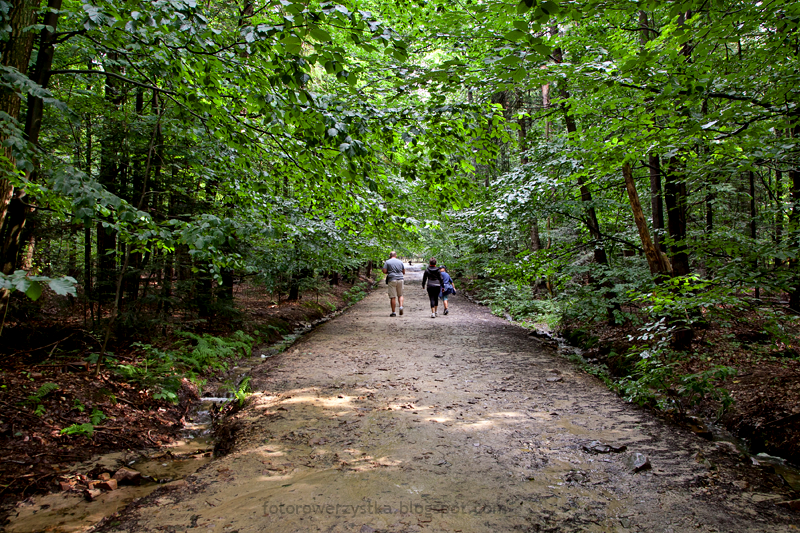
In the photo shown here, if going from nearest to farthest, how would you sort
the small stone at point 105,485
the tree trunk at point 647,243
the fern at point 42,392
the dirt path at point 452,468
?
the dirt path at point 452,468 < the small stone at point 105,485 < the fern at point 42,392 < the tree trunk at point 647,243

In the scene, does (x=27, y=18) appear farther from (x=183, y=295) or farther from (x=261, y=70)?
(x=183, y=295)

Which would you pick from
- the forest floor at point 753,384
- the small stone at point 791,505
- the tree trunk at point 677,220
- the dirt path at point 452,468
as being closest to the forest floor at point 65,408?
the dirt path at point 452,468

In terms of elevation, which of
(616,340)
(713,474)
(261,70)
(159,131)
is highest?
(159,131)

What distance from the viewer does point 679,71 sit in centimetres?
473

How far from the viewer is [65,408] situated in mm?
4695

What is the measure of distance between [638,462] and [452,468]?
187cm

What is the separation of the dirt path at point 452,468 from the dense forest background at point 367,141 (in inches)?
50.1

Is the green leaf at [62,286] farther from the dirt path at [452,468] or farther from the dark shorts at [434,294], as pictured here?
the dark shorts at [434,294]

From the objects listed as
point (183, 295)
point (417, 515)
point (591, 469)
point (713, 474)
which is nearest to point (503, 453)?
point (591, 469)

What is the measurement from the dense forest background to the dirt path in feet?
4.18

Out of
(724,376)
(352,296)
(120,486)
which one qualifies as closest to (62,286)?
(120,486)

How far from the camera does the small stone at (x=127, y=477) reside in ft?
12.3

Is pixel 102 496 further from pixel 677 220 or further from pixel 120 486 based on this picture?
pixel 677 220

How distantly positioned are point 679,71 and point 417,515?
5.61 meters
